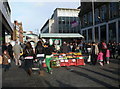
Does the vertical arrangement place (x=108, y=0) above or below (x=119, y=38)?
above

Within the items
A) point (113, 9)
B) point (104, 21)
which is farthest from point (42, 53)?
point (104, 21)

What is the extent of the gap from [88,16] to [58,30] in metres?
18.6

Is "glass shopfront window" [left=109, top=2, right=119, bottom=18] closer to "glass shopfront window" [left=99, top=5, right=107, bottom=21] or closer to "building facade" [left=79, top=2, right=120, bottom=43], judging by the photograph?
"building facade" [left=79, top=2, right=120, bottom=43]

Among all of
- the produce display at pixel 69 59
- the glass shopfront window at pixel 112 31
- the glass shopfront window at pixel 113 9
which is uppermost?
the glass shopfront window at pixel 113 9

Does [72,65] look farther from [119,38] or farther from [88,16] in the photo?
[88,16]

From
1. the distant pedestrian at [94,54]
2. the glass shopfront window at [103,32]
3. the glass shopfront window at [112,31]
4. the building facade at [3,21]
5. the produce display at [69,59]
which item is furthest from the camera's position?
the glass shopfront window at [103,32]

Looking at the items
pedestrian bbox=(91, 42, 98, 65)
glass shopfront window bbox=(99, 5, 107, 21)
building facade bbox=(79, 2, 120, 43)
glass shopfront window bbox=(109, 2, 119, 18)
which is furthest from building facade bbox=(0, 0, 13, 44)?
glass shopfront window bbox=(99, 5, 107, 21)

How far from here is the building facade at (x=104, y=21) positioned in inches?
1010

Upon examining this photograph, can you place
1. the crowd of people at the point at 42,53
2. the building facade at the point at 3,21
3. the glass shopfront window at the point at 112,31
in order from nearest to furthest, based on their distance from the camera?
1. the crowd of people at the point at 42,53
2. the building facade at the point at 3,21
3. the glass shopfront window at the point at 112,31

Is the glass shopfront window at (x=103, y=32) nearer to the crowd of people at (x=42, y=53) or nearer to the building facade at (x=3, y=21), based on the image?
the crowd of people at (x=42, y=53)

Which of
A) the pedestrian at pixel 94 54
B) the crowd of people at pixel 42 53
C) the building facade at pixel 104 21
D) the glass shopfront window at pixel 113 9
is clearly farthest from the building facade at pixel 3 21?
the glass shopfront window at pixel 113 9

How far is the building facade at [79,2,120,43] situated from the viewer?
1010 inches

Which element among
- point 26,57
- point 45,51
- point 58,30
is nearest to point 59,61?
point 45,51

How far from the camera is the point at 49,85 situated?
5926 millimetres
